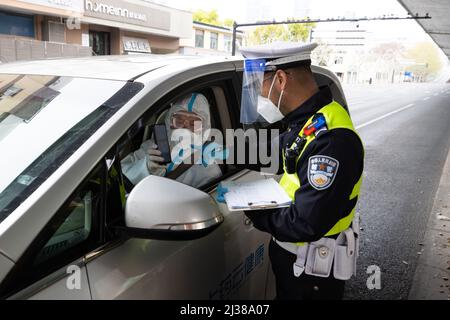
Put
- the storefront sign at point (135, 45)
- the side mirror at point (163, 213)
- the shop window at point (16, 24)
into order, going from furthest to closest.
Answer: the storefront sign at point (135, 45) < the shop window at point (16, 24) < the side mirror at point (163, 213)

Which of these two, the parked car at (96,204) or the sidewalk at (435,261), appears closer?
the parked car at (96,204)

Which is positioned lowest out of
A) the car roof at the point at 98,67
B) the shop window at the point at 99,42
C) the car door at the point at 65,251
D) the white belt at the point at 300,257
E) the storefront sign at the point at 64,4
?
the white belt at the point at 300,257

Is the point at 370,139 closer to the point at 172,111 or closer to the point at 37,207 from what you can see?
the point at 172,111

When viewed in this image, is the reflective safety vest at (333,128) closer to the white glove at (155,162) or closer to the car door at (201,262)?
the car door at (201,262)

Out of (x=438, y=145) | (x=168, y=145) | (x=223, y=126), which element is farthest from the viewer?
(x=438, y=145)

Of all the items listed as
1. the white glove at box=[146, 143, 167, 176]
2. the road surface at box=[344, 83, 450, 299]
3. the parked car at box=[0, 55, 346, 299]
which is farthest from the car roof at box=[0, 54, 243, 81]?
the road surface at box=[344, 83, 450, 299]

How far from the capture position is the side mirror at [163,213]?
1.21m

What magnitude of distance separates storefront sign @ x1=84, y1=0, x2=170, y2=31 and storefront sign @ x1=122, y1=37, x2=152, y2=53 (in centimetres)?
125

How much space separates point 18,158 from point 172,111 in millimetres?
796

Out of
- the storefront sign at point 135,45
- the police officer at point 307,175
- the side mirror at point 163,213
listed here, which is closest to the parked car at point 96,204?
the side mirror at point 163,213
